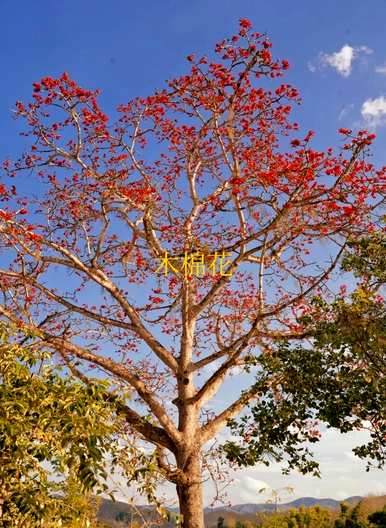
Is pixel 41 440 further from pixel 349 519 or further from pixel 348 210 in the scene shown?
pixel 349 519

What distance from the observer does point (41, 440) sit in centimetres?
470

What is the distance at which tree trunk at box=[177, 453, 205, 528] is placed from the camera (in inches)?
354

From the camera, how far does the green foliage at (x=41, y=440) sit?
14.5 ft

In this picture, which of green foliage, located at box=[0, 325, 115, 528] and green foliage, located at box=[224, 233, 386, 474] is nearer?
green foliage, located at box=[0, 325, 115, 528]

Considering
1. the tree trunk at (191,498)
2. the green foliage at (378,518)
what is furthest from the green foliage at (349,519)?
the tree trunk at (191,498)

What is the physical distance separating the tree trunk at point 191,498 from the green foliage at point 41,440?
15.4 ft

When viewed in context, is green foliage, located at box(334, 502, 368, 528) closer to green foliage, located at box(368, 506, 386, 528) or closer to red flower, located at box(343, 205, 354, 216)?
green foliage, located at box(368, 506, 386, 528)

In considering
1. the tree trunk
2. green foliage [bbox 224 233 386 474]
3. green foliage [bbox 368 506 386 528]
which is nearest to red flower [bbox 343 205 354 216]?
green foliage [bbox 224 233 386 474]

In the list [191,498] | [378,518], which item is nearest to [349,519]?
[378,518]

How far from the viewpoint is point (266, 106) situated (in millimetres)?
10297

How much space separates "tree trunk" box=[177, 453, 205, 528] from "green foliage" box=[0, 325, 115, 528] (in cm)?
469

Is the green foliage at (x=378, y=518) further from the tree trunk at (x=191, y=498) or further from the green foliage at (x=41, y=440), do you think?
the green foliage at (x=41, y=440)

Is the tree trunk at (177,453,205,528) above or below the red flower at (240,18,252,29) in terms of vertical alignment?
below

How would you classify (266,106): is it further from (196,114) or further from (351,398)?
(351,398)
